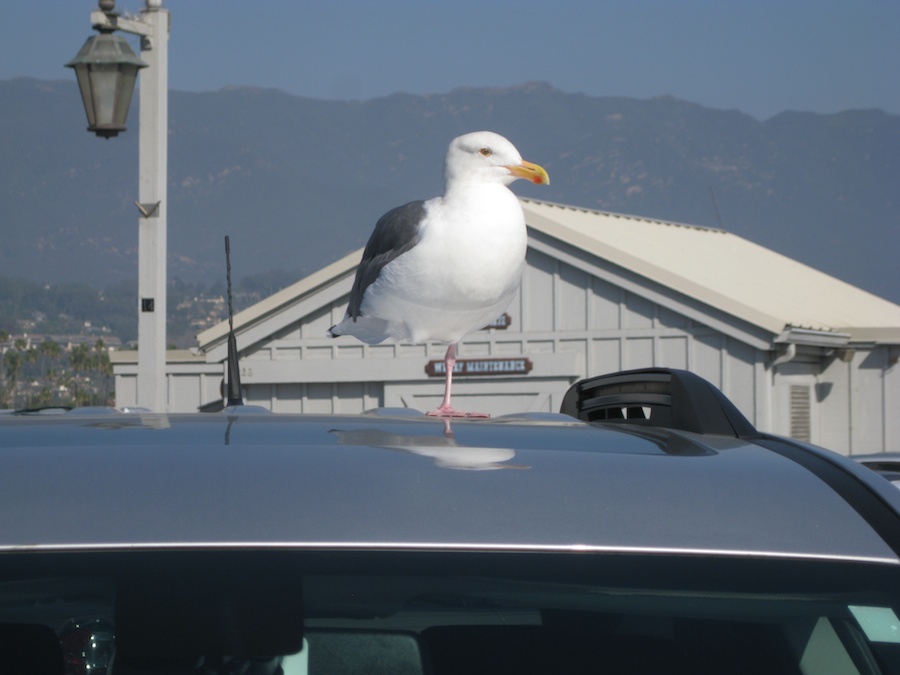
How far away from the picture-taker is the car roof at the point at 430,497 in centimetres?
190

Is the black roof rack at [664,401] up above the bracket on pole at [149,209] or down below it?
below

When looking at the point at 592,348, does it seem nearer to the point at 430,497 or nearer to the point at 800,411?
the point at 800,411

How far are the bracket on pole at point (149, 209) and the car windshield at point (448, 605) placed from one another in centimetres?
884

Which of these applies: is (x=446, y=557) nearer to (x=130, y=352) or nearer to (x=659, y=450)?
(x=659, y=450)

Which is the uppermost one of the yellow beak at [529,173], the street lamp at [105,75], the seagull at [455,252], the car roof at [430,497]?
the street lamp at [105,75]

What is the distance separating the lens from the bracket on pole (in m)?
10.7

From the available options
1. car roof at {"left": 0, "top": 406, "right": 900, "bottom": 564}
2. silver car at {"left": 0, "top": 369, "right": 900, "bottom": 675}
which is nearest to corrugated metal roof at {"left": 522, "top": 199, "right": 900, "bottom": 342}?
car roof at {"left": 0, "top": 406, "right": 900, "bottom": 564}

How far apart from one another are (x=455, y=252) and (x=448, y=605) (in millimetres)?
4244

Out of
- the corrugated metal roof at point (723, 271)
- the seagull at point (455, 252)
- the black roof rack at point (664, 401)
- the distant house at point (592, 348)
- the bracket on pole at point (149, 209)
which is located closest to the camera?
the black roof rack at point (664, 401)

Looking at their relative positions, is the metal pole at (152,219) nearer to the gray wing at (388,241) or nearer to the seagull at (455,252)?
the gray wing at (388,241)

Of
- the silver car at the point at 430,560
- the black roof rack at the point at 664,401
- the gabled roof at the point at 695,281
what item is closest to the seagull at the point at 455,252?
the black roof rack at the point at 664,401

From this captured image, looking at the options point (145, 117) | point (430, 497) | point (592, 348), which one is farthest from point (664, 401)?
point (592, 348)

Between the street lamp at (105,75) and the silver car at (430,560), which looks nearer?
the silver car at (430,560)

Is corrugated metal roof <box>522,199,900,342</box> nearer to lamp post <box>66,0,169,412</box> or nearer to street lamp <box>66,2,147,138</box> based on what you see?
lamp post <box>66,0,169,412</box>
